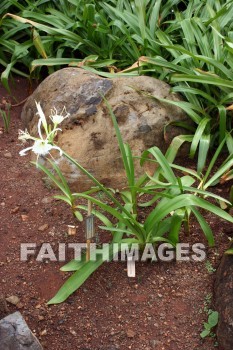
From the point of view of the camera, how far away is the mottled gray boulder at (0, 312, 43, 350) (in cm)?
254

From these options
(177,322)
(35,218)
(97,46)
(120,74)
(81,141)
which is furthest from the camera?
(97,46)

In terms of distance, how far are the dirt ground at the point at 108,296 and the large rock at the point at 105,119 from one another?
0.33m

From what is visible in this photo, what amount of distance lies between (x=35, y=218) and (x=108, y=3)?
196 centimetres

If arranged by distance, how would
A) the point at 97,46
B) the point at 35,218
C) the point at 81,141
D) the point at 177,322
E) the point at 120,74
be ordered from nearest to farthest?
the point at 177,322
the point at 35,218
the point at 81,141
the point at 120,74
the point at 97,46

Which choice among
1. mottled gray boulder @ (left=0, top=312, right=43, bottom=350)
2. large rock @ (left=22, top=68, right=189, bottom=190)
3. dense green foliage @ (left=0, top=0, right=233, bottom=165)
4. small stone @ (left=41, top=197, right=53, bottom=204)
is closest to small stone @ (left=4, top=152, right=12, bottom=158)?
large rock @ (left=22, top=68, right=189, bottom=190)

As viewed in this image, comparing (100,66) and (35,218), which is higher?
(100,66)

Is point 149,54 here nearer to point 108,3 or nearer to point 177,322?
point 108,3

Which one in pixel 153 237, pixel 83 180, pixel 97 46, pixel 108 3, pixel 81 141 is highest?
pixel 108 3

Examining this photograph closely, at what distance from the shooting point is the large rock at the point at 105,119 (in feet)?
11.8

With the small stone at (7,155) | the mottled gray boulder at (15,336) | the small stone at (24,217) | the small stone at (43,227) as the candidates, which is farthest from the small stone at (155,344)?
the small stone at (7,155)

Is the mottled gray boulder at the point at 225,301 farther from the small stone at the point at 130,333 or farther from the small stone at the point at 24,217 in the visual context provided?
the small stone at the point at 24,217

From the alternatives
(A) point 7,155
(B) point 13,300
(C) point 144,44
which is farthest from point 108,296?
(C) point 144,44

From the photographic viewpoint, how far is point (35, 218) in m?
3.41

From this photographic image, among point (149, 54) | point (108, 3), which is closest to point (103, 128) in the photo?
point (149, 54)
